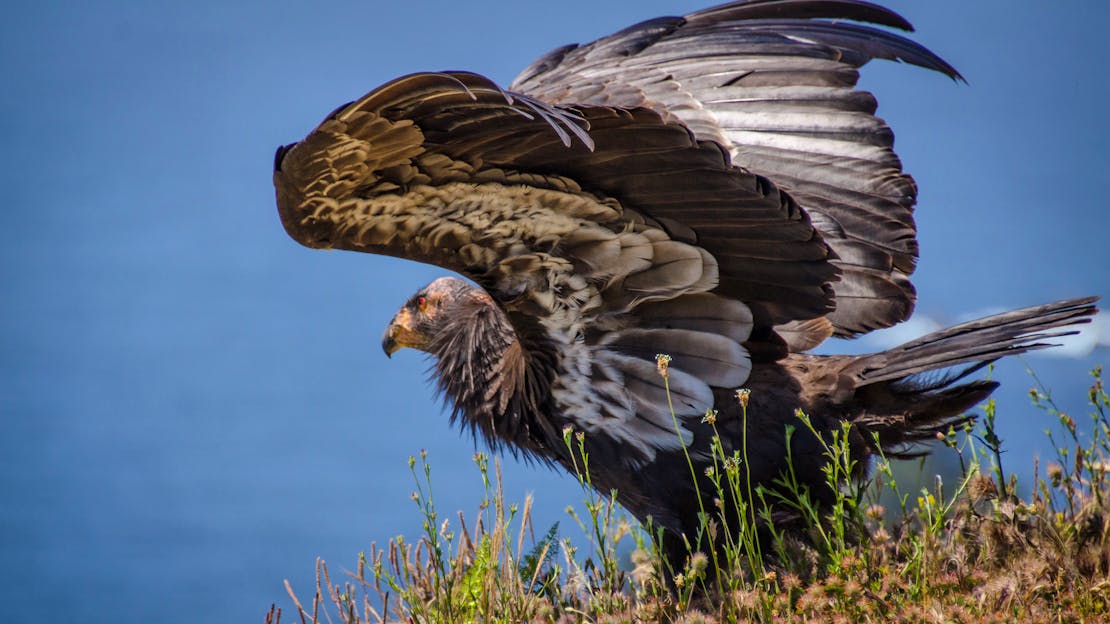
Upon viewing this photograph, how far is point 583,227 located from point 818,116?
44.1 inches

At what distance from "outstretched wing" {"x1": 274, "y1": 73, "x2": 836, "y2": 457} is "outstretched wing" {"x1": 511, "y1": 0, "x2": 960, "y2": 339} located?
52 centimetres

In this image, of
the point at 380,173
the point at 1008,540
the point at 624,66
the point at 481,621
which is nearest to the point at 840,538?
the point at 1008,540

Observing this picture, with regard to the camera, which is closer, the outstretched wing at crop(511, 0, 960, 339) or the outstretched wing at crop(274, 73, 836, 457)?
the outstretched wing at crop(274, 73, 836, 457)

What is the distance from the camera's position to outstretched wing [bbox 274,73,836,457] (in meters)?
2.78

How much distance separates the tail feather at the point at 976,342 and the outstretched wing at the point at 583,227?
293 millimetres

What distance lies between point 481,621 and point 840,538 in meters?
1.13

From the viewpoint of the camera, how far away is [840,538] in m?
2.80

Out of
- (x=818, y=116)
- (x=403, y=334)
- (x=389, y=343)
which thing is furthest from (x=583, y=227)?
(x=389, y=343)

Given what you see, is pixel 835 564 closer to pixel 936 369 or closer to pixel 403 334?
pixel 936 369

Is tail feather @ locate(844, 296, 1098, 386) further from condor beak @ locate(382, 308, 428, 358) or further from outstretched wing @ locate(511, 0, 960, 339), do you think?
condor beak @ locate(382, 308, 428, 358)

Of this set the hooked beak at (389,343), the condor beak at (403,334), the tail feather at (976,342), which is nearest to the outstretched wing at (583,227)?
the tail feather at (976,342)

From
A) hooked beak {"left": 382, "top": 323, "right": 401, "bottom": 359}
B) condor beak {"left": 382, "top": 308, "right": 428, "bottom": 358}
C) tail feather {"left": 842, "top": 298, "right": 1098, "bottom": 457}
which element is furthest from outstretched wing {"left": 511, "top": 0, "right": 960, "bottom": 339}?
hooked beak {"left": 382, "top": 323, "right": 401, "bottom": 359}

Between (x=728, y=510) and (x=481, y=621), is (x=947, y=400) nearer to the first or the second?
(x=728, y=510)

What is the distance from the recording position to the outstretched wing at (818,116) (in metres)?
3.82
